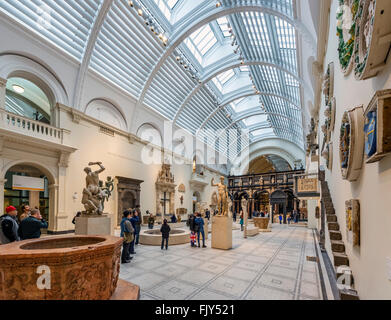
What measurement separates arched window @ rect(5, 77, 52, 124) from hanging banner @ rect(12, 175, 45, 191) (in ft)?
13.3

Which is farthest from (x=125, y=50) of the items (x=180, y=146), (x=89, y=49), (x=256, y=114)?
(x=256, y=114)

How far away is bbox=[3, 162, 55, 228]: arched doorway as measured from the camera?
10594mm

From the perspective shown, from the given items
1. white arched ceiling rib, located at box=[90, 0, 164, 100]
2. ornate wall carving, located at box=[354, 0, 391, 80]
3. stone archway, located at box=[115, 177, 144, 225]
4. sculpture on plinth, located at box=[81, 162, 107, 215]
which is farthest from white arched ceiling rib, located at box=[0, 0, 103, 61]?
ornate wall carving, located at box=[354, 0, 391, 80]

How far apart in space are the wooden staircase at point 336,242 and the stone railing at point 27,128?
39.8 feet

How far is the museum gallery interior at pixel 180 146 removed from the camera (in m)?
2.51

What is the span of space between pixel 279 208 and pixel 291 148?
9852 mm

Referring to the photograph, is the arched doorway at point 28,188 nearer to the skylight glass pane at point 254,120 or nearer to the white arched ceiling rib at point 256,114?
the white arched ceiling rib at point 256,114

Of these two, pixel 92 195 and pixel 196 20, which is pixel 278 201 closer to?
pixel 196 20

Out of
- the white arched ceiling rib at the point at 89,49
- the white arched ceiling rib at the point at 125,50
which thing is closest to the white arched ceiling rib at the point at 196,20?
the white arched ceiling rib at the point at 125,50

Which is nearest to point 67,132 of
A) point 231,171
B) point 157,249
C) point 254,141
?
point 157,249

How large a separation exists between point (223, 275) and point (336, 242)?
2.55 metres

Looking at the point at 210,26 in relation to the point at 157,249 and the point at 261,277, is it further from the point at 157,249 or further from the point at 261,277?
the point at 261,277

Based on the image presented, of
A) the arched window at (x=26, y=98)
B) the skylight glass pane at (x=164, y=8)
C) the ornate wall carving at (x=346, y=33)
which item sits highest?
the skylight glass pane at (x=164, y=8)
